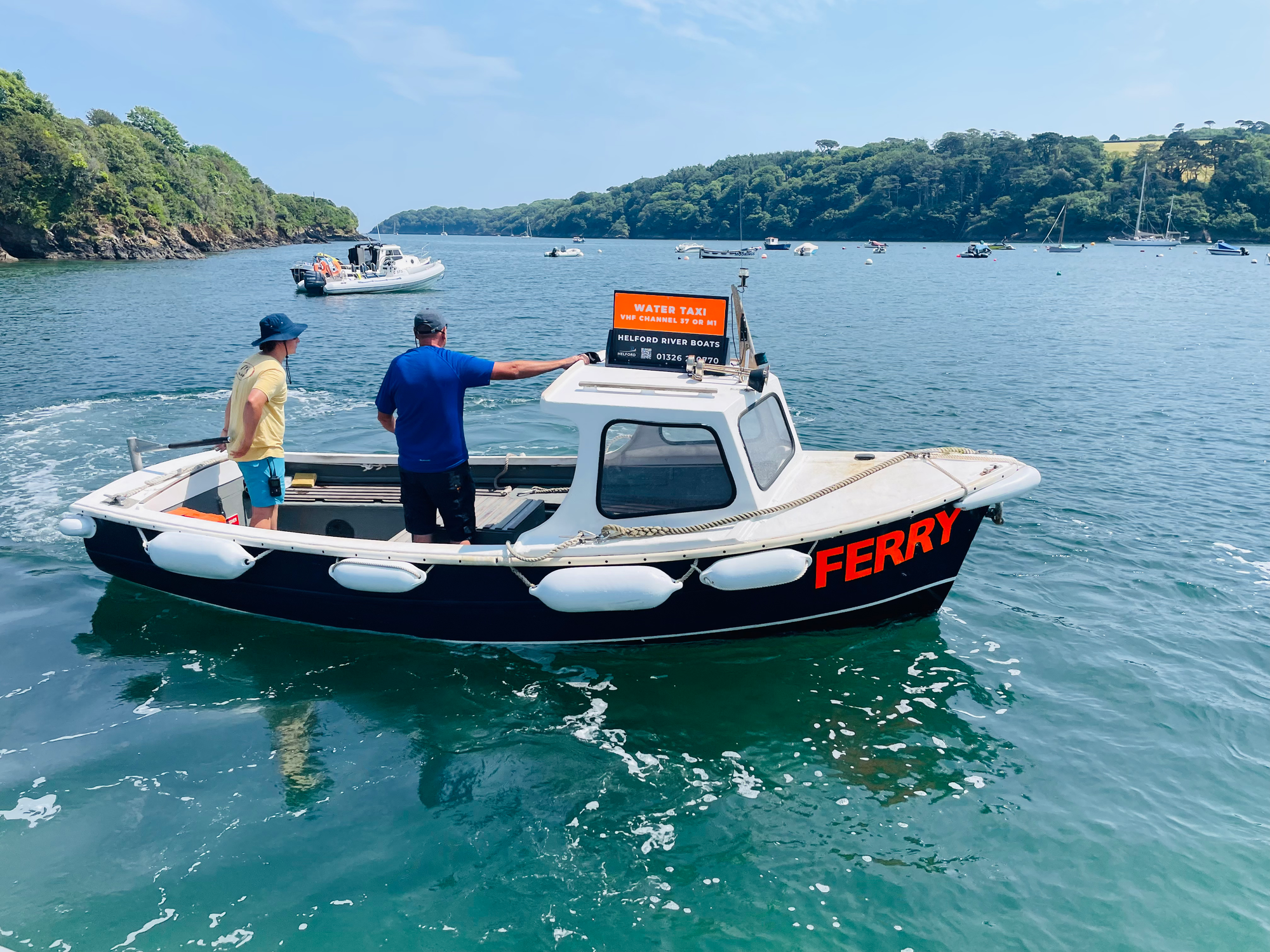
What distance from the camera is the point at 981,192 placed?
141500mm

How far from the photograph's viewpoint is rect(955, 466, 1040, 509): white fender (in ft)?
22.1

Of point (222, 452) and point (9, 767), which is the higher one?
point (222, 452)

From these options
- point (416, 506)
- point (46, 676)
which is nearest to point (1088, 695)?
point (416, 506)

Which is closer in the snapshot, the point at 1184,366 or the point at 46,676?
the point at 46,676

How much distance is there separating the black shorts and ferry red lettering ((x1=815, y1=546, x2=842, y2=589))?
308 centimetres

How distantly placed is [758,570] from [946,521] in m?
1.75

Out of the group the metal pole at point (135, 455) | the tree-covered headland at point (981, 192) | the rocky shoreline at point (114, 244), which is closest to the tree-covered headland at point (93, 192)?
the rocky shoreline at point (114, 244)

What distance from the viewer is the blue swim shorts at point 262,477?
7.29 metres

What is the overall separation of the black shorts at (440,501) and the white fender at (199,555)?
52.7 inches

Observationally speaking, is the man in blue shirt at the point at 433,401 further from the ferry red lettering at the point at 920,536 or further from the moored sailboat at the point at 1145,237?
the moored sailboat at the point at 1145,237

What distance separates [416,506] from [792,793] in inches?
153

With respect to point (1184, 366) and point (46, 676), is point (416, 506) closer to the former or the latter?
point (46, 676)

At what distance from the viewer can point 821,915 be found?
4703 millimetres

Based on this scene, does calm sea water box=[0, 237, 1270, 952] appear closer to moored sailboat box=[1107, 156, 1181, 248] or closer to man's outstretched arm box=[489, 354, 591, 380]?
man's outstretched arm box=[489, 354, 591, 380]
